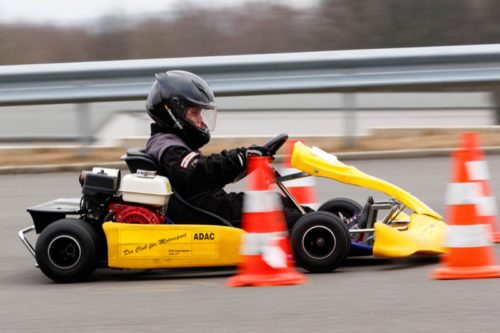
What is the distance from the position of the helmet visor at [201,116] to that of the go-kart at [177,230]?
37cm

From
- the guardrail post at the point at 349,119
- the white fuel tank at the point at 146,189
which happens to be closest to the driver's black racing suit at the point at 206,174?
the white fuel tank at the point at 146,189

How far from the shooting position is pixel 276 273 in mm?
5852

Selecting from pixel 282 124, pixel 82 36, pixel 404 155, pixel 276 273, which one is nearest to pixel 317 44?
pixel 82 36

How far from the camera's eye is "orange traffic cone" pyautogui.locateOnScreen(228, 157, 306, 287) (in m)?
5.85

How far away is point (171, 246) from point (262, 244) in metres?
0.65

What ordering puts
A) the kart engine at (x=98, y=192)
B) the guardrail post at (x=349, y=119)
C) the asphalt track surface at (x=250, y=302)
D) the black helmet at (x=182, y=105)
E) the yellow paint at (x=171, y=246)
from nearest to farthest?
1. the asphalt track surface at (x=250, y=302)
2. the yellow paint at (x=171, y=246)
3. the kart engine at (x=98, y=192)
4. the black helmet at (x=182, y=105)
5. the guardrail post at (x=349, y=119)

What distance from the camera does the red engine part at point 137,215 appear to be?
6.39 m

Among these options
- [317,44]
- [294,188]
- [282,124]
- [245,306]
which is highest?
[317,44]

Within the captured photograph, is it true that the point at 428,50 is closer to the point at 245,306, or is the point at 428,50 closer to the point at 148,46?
the point at 245,306

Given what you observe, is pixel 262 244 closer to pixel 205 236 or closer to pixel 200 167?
pixel 205 236

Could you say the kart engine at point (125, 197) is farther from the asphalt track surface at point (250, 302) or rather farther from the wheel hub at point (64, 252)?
the asphalt track surface at point (250, 302)

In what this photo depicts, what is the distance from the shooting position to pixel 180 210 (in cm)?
645

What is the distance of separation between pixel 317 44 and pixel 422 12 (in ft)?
6.69

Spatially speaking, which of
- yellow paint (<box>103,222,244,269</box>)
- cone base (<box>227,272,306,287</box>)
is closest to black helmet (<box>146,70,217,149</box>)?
yellow paint (<box>103,222,244,269</box>)
